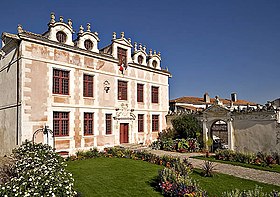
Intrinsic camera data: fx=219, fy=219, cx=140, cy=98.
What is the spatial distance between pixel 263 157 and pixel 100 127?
10.8 meters

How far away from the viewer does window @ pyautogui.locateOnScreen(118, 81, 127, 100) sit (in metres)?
18.0

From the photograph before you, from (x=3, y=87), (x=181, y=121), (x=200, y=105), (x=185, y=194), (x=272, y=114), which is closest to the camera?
(x=185, y=194)

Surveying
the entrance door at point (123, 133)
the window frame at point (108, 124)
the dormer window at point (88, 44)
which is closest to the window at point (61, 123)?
the window frame at point (108, 124)

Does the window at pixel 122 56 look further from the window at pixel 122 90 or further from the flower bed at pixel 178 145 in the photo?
the flower bed at pixel 178 145

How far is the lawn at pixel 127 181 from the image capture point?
769 centimetres

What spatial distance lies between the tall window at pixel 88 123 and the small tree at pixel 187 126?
26.3ft

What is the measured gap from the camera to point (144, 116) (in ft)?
65.3

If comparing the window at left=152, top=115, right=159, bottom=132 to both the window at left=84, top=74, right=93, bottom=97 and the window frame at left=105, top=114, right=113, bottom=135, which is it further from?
the window at left=84, top=74, right=93, bottom=97

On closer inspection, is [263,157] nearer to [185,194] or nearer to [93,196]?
[185,194]

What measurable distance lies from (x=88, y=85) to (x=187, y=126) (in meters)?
9.07

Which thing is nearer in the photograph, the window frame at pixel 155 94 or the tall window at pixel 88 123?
the tall window at pixel 88 123

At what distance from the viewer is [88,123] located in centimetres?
1554

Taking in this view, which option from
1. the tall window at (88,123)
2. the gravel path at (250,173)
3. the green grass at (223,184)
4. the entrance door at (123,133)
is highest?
the tall window at (88,123)

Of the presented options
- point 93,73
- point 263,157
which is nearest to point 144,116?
point 93,73
